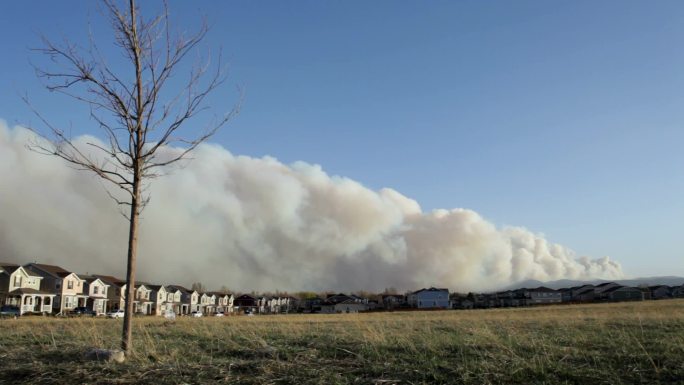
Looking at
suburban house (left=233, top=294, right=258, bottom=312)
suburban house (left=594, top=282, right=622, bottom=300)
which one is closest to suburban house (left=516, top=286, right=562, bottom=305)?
suburban house (left=594, top=282, right=622, bottom=300)

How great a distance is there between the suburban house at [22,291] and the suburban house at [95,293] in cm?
990

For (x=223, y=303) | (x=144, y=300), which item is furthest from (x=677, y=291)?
(x=144, y=300)

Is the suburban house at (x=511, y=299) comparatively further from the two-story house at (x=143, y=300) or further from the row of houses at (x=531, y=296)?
the two-story house at (x=143, y=300)

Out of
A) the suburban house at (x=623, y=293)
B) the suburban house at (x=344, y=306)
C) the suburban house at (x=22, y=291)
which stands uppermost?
the suburban house at (x=22, y=291)

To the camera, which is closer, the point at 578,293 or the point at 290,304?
the point at 578,293

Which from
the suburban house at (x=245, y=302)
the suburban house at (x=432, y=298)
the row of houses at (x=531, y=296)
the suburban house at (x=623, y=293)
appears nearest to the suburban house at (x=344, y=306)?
the row of houses at (x=531, y=296)

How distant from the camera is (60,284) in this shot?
87.8m

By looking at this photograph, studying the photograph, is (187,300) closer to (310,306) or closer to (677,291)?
(310,306)

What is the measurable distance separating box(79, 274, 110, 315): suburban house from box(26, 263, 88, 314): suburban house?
3589 millimetres

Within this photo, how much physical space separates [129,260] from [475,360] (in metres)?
6.12

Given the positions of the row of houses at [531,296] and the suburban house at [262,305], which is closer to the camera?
the row of houses at [531,296]

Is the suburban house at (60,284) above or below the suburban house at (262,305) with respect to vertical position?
above

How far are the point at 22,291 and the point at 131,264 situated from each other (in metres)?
83.8

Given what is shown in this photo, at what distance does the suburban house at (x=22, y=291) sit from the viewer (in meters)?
79.4
